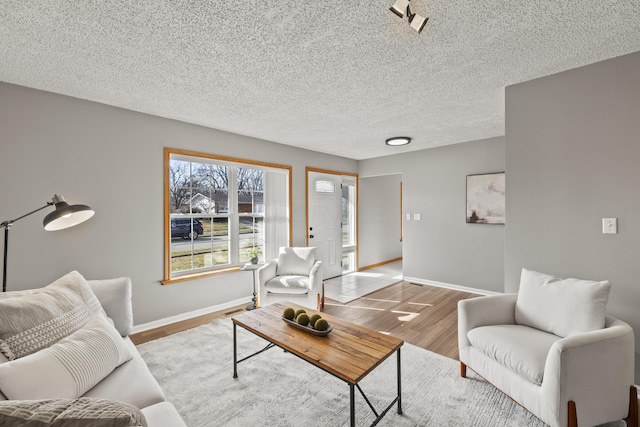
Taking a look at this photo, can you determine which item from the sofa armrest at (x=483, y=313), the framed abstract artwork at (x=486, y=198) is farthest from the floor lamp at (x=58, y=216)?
the framed abstract artwork at (x=486, y=198)

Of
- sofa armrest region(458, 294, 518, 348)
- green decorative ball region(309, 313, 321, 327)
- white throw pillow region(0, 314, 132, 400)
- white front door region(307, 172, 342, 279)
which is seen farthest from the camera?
white front door region(307, 172, 342, 279)

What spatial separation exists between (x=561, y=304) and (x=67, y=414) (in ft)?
8.53

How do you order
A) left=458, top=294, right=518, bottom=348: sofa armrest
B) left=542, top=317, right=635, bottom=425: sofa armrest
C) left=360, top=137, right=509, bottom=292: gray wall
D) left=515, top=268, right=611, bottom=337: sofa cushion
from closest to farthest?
left=542, top=317, right=635, bottom=425: sofa armrest
left=515, top=268, right=611, bottom=337: sofa cushion
left=458, top=294, right=518, bottom=348: sofa armrest
left=360, top=137, right=509, bottom=292: gray wall

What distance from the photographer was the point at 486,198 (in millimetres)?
4387

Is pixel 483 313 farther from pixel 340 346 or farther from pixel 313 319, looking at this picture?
pixel 313 319

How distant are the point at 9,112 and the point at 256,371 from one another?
3115 millimetres

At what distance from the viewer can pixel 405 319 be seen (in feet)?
11.5

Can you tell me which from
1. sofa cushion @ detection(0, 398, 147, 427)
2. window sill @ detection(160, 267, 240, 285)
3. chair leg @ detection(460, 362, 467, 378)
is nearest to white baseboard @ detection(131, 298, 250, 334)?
window sill @ detection(160, 267, 240, 285)

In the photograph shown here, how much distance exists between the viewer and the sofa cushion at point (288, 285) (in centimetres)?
353

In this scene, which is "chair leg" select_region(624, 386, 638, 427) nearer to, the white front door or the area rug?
the area rug

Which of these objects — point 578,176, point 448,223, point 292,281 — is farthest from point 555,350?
point 448,223

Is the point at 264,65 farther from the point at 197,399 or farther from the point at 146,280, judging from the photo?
the point at 146,280

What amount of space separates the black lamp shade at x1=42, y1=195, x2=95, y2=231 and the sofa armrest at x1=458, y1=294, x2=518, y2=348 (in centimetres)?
293

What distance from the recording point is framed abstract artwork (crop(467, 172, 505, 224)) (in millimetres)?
4258
